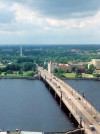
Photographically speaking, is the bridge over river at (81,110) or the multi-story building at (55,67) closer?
the bridge over river at (81,110)

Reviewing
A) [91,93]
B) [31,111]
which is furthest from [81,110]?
[91,93]

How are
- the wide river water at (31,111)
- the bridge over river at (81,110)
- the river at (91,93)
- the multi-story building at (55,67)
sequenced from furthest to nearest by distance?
the multi-story building at (55,67) → the river at (91,93) → the wide river water at (31,111) → the bridge over river at (81,110)

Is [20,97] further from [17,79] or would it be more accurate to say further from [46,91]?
[17,79]

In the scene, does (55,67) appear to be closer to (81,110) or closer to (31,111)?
(31,111)

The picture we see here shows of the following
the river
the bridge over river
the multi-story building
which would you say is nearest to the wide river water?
the bridge over river

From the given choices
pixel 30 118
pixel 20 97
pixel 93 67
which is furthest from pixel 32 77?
pixel 30 118

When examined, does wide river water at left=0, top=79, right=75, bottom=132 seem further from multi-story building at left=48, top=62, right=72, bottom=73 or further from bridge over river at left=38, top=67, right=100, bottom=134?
multi-story building at left=48, top=62, right=72, bottom=73

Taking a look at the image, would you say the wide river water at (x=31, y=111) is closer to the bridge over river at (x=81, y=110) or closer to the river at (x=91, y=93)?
the bridge over river at (x=81, y=110)

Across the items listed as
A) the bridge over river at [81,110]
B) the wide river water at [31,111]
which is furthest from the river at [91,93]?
the wide river water at [31,111]
